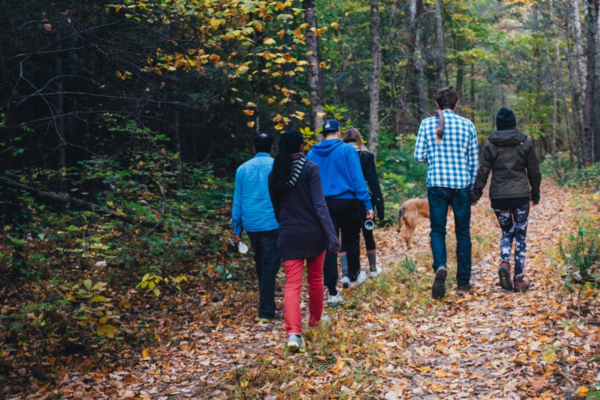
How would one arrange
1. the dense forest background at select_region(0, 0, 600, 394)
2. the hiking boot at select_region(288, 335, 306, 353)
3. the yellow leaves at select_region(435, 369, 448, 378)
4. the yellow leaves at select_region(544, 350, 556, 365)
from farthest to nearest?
the dense forest background at select_region(0, 0, 600, 394)
the hiking boot at select_region(288, 335, 306, 353)
the yellow leaves at select_region(435, 369, 448, 378)
the yellow leaves at select_region(544, 350, 556, 365)

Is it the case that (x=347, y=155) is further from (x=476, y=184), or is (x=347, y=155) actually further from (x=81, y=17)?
(x=81, y=17)

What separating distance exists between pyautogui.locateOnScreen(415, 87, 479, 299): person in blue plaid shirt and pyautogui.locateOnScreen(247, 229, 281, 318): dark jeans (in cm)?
204

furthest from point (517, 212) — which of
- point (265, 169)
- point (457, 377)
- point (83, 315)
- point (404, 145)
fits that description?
point (404, 145)

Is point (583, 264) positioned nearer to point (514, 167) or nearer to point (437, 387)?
point (514, 167)

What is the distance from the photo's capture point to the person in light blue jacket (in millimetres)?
5988

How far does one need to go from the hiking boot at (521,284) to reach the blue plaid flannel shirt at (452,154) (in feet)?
4.50

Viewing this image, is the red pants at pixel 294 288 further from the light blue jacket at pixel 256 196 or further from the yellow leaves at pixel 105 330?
the yellow leaves at pixel 105 330

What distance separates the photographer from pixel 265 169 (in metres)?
5.98

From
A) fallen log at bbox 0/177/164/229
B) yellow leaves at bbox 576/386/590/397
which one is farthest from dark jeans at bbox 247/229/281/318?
yellow leaves at bbox 576/386/590/397

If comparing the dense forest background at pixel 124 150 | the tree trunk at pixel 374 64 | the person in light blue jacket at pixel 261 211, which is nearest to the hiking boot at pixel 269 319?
the person in light blue jacket at pixel 261 211

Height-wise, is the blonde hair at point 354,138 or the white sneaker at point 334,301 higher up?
the blonde hair at point 354,138

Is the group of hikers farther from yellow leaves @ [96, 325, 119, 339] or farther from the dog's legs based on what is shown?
the dog's legs

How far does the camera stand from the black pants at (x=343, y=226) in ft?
20.2

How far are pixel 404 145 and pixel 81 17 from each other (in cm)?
1441
